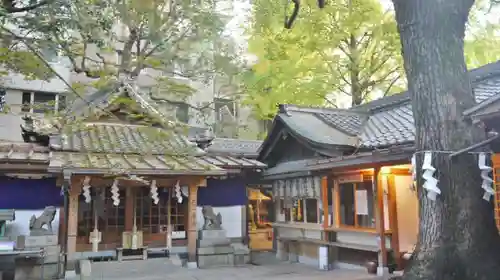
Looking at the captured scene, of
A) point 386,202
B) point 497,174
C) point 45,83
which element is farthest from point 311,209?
point 45,83

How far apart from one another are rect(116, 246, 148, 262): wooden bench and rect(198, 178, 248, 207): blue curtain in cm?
253

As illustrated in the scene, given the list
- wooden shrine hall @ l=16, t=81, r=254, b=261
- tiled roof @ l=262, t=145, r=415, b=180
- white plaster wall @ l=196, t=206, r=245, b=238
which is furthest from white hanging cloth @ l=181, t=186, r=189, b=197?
tiled roof @ l=262, t=145, r=415, b=180

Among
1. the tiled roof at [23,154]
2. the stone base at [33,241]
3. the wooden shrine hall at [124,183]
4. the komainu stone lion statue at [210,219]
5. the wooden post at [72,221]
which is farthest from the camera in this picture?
the komainu stone lion statue at [210,219]

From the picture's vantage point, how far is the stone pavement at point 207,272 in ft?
37.4

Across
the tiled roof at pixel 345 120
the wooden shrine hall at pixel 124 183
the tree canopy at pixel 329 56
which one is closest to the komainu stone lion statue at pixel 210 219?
the wooden shrine hall at pixel 124 183

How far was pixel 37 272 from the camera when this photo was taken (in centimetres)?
1150

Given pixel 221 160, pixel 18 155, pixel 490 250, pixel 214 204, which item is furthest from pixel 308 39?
pixel 490 250

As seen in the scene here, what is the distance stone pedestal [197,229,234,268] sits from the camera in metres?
13.3

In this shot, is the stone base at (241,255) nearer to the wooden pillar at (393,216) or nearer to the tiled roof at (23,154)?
the wooden pillar at (393,216)

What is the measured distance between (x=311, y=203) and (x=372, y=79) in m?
8.16

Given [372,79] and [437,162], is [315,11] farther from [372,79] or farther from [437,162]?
[437,162]

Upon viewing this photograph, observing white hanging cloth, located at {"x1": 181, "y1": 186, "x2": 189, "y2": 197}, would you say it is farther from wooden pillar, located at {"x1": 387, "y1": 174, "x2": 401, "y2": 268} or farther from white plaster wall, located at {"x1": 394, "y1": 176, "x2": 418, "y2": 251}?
white plaster wall, located at {"x1": 394, "y1": 176, "x2": 418, "y2": 251}

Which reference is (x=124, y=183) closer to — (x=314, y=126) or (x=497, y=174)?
(x=314, y=126)

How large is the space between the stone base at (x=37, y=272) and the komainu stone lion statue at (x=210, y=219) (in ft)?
14.9
